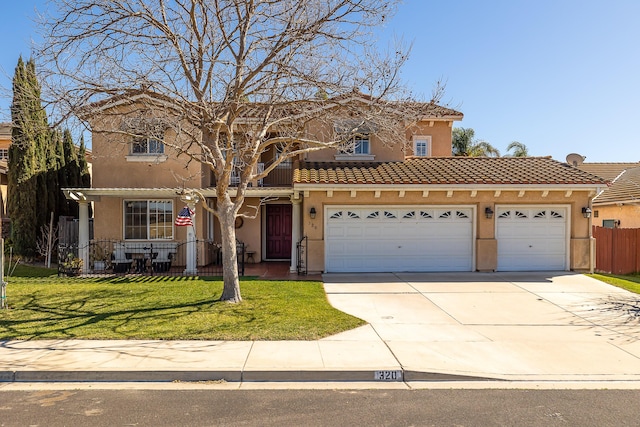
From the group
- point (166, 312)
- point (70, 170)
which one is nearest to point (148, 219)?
point (70, 170)

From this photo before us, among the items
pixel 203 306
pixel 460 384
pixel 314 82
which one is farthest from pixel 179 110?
pixel 460 384

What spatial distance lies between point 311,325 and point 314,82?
5045 millimetres

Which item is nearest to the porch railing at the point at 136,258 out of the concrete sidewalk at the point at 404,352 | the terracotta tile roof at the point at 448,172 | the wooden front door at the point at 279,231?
the wooden front door at the point at 279,231

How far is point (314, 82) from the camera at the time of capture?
9.50 m

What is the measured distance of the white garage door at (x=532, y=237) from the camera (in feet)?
48.2

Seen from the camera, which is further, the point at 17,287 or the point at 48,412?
the point at 17,287

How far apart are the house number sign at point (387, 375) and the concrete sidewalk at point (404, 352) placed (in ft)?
0.04

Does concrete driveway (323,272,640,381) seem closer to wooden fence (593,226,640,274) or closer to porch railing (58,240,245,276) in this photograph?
wooden fence (593,226,640,274)

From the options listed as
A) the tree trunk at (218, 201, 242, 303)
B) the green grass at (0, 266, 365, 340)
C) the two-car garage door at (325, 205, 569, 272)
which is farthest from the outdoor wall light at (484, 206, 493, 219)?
the tree trunk at (218, 201, 242, 303)

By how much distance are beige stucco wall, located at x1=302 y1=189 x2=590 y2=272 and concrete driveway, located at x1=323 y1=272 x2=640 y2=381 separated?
1047mm

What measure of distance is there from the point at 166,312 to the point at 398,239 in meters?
8.08

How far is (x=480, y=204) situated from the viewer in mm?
14500

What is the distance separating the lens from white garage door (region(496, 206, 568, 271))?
14.7 m

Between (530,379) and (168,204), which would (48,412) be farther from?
(168,204)
